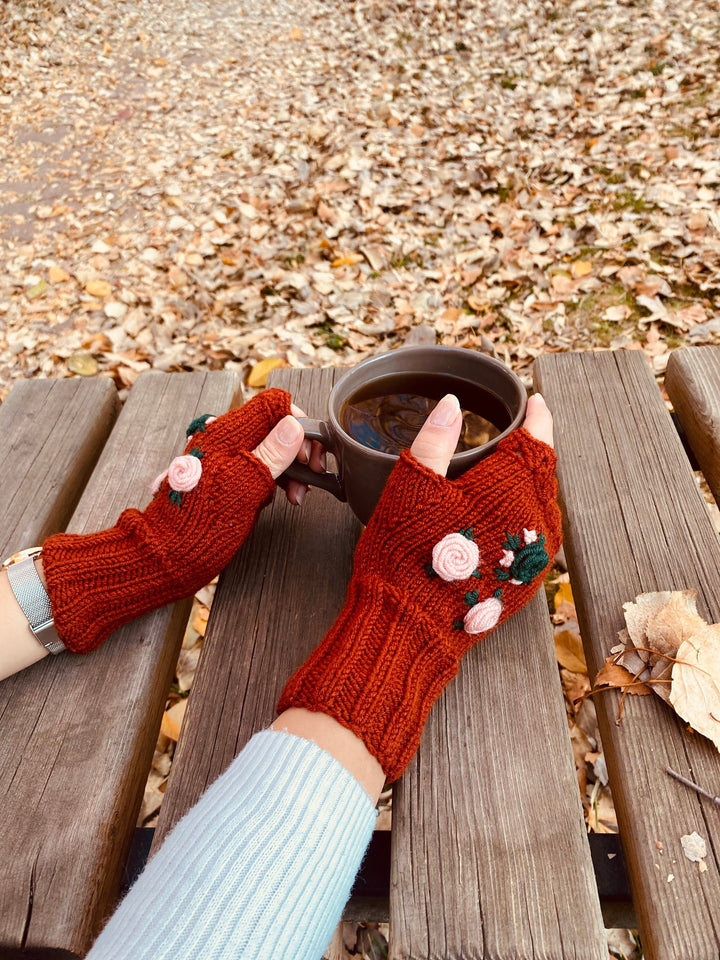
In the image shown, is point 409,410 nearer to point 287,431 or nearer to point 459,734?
point 287,431

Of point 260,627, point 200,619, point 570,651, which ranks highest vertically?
point 260,627

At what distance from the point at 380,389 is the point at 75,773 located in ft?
1.83

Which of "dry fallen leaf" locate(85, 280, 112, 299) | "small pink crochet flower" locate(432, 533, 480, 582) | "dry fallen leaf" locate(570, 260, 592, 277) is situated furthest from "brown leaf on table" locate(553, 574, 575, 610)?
"dry fallen leaf" locate(85, 280, 112, 299)

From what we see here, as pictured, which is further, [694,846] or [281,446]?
[281,446]

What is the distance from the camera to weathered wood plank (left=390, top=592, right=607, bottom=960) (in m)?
0.63

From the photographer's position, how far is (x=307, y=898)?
0.62 meters

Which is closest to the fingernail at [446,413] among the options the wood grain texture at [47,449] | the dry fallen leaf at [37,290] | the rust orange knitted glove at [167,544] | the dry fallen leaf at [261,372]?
the rust orange knitted glove at [167,544]

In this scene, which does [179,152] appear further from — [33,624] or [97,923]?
[97,923]

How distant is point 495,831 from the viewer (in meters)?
0.68

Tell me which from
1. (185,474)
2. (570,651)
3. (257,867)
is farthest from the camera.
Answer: (570,651)

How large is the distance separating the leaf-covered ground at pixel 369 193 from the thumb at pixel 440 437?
34.4 inches

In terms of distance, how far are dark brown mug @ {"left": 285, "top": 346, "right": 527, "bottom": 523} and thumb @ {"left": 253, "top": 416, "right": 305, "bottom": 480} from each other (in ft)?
0.05

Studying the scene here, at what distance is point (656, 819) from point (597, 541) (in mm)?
340

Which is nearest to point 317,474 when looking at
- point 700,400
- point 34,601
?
point 34,601
